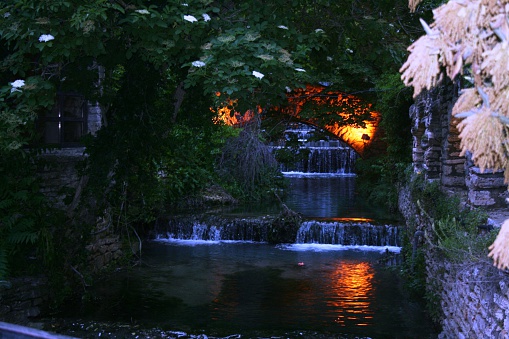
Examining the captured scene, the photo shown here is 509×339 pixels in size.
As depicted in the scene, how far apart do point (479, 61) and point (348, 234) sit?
11.2m

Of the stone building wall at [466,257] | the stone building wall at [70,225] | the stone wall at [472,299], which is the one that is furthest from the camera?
the stone building wall at [70,225]

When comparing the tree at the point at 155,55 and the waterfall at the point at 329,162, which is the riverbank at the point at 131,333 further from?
the waterfall at the point at 329,162

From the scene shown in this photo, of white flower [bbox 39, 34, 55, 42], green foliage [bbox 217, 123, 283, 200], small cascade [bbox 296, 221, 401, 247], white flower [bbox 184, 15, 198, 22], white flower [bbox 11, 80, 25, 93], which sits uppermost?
white flower [bbox 184, 15, 198, 22]

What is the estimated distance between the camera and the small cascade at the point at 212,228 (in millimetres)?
14648

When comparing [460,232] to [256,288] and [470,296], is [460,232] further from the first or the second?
[256,288]

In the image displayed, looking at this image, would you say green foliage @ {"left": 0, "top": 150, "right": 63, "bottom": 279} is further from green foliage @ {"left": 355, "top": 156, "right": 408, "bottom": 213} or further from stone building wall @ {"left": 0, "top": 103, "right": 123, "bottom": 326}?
green foliage @ {"left": 355, "top": 156, "right": 408, "bottom": 213}

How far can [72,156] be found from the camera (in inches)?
404

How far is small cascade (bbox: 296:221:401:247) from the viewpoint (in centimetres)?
1385

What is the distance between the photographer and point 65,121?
10.3 m

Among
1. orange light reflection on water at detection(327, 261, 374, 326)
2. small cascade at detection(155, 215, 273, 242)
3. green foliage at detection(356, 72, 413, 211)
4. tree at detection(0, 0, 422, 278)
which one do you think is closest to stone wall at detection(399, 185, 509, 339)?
orange light reflection on water at detection(327, 261, 374, 326)

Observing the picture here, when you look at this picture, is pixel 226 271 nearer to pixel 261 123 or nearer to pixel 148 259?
pixel 148 259

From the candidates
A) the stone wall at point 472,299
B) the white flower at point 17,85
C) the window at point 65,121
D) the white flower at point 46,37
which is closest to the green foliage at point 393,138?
the window at point 65,121

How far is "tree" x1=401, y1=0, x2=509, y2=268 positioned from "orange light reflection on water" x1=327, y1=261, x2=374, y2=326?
5.92 meters

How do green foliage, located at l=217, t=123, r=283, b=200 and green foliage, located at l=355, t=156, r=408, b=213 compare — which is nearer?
green foliage, located at l=355, t=156, r=408, b=213
